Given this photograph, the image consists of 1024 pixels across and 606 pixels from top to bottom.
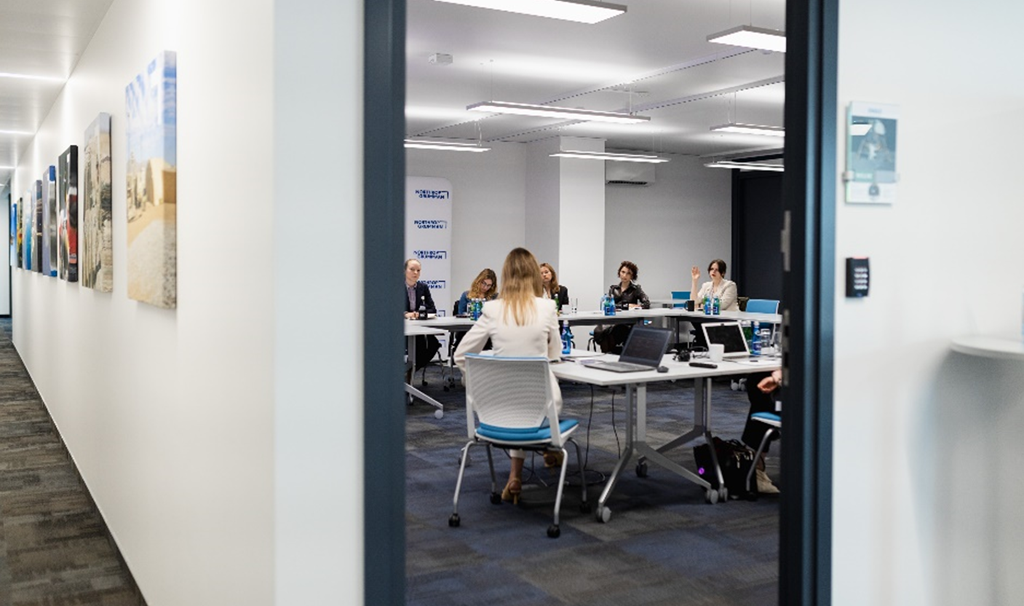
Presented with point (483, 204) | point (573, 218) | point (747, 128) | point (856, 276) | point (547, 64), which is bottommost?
point (856, 276)

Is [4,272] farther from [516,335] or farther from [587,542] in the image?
[587,542]

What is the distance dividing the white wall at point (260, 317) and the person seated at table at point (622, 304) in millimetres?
7210

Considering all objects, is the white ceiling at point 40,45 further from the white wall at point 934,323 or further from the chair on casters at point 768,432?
the chair on casters at point 768,432

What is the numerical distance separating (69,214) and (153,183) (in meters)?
2.62

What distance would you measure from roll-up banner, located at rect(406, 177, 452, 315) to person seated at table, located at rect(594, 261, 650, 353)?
2.91 meters

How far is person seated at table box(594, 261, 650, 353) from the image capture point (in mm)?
10117

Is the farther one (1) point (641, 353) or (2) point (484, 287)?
(2) point (484, 287)

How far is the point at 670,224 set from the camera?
1510 centimetres


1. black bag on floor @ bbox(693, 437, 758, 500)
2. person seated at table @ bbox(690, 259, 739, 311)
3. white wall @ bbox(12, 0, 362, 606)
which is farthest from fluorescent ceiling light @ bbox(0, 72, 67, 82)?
person seated at table @ bbox(690, 259, 739, 311)

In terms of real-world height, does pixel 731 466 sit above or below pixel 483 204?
below

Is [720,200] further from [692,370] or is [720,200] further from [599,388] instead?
[692,370]

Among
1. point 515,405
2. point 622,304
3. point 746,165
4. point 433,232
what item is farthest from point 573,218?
point 515,405

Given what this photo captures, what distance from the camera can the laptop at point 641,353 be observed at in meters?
5.17

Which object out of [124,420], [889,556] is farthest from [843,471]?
[124,420]
